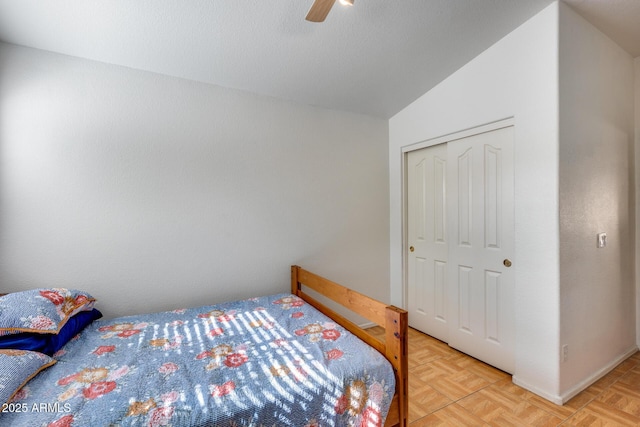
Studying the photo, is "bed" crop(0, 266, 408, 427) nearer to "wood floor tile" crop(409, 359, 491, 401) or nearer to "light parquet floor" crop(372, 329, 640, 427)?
"light parquet floor" crop(372, 329, 640, 427)

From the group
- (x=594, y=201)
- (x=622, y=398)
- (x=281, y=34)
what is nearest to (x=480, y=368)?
(x=622, y=398)

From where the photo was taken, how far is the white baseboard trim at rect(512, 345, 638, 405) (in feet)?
5.99

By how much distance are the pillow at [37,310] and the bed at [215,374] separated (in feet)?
0.05

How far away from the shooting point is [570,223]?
190 cm

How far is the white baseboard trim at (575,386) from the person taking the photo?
1826 mm

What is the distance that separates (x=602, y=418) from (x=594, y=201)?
139 cm

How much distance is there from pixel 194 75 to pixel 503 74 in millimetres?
2321

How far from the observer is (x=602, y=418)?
5.58 ft

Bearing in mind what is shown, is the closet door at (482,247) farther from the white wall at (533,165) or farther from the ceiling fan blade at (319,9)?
the ceiling fan blade at (319,9)

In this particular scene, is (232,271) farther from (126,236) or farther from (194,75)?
(194,75)

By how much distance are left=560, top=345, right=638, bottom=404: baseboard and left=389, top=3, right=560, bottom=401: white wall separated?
0.38ft

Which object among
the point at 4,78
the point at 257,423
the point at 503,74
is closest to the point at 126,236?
the point at 4,78

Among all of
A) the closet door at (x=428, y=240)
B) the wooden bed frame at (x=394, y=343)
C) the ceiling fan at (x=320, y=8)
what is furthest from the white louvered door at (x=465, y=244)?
the ceiling fan at (x=320, y=8)

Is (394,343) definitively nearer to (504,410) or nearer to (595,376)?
(504,410)
